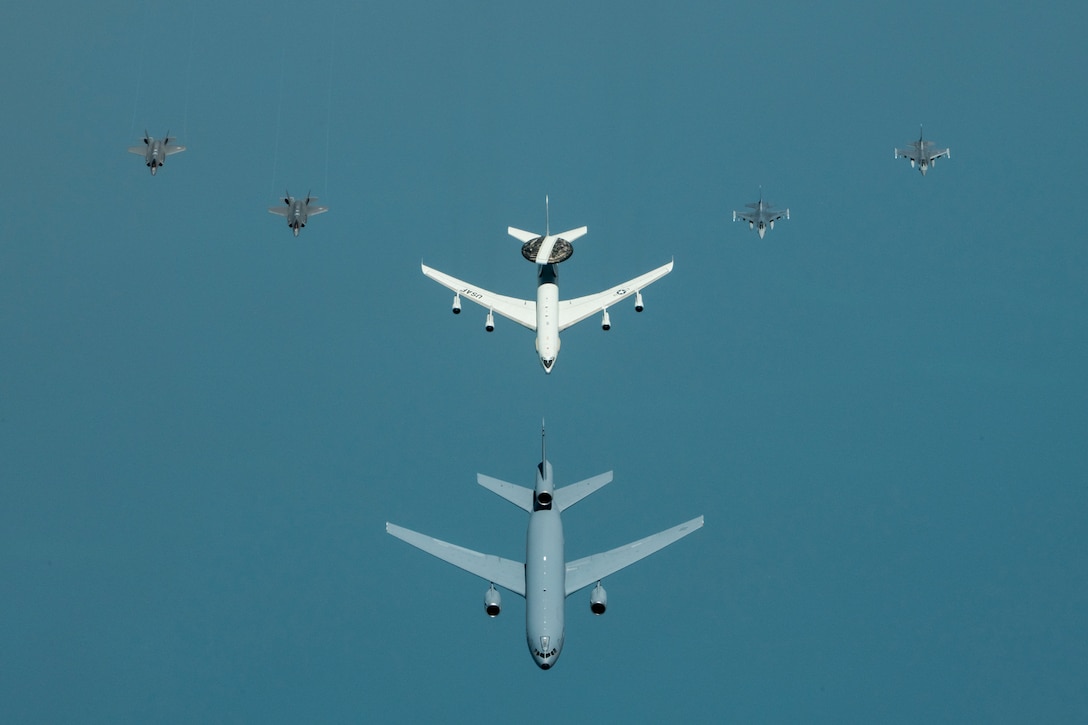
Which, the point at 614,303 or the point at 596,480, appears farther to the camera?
the point at 614,303

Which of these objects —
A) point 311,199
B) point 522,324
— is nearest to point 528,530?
point 522,324

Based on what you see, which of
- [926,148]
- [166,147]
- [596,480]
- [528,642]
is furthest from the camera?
[926,148]

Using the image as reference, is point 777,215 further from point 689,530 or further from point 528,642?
point 528,642

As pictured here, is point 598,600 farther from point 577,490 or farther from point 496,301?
point 496,301

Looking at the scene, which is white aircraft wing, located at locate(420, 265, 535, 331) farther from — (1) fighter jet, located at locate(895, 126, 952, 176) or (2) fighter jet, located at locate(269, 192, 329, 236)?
(1) fighter jet, located at locate(895, 126, 952, 176)

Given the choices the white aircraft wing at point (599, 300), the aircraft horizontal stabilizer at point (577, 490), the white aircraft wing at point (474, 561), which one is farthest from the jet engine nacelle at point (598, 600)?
the white aircraft wing at point (599, 300)

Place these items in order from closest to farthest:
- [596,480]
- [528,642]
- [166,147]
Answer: [528,642]
[596,480]
[166,147]

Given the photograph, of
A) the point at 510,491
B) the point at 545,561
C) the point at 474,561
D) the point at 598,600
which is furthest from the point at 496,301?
the point at 598,600
